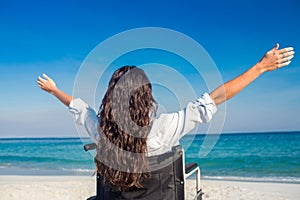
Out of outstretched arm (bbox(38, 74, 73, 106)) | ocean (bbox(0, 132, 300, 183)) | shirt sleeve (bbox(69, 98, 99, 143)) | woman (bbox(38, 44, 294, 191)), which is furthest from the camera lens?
ocean (bbox(0, 132, 300, 183))

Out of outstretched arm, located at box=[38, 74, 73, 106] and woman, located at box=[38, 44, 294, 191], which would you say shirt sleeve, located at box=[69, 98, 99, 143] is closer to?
woman, located at box=[38, 44, 294, 191]

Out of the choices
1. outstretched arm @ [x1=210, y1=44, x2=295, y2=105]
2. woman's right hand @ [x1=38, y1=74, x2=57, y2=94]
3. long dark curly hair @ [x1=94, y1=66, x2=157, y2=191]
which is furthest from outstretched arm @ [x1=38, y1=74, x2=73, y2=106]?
outstretched arm @ [x1=210, y1=44, x2=295, y2=105]

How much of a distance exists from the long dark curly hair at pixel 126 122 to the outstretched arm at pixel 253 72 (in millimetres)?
335

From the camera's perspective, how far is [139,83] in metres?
1.75

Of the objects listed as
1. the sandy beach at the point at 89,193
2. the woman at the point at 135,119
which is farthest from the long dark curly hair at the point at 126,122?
the sandy beach at the point at 89,193

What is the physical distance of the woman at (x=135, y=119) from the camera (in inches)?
63.7

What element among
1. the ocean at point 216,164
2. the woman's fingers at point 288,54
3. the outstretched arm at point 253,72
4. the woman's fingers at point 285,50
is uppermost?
the woman's fingers at point 285,50

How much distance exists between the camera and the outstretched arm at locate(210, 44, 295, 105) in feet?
5.09

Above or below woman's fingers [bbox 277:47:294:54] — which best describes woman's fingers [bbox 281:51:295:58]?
below

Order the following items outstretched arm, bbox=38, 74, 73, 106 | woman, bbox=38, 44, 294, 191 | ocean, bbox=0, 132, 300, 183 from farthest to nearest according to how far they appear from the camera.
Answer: ocean, bbox=0, 132, 300, 183 < outstretched arm, bbox=38, 74, 73, 106 < woman, bbox=38, 44, 294, 191

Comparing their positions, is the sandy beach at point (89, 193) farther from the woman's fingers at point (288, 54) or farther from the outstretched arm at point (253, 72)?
the woman's fingers at point (288, 54)

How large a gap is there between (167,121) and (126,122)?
23 centimetres

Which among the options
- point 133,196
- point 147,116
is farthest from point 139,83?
point 133,196

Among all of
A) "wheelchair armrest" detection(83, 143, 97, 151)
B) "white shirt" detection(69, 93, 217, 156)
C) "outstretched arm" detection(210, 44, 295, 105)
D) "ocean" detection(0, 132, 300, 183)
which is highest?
"outstretched arm" detection(210, 44, 295, 105)
